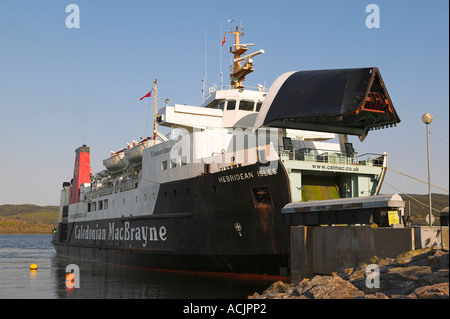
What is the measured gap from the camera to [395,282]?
1253 centimetres

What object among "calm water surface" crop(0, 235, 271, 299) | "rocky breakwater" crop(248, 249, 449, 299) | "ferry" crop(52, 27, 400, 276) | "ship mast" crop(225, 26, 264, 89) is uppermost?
"ship mast" crop(225, 26, 264, 89)

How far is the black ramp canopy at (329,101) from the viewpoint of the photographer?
68.9 feet

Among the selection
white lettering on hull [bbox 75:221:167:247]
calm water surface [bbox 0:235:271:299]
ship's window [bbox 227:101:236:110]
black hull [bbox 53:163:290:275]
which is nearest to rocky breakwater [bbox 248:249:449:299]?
black hull [bbox 53:163:290:275]

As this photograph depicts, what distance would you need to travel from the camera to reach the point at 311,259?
1789 centimetres

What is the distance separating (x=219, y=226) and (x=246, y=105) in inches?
379

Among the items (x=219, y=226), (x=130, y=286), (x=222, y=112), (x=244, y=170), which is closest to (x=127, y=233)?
(x=130, y=286)

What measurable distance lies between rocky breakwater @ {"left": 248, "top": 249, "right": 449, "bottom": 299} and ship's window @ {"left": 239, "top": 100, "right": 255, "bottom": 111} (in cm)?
1769

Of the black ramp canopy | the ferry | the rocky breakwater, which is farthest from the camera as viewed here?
the ferry

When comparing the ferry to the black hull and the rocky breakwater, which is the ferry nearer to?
the black hull

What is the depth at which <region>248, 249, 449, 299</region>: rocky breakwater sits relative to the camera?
11453 mm

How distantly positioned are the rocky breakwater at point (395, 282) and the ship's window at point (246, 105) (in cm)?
1769

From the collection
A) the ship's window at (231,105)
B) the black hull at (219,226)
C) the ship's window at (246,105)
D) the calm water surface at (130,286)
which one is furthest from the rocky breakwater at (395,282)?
the ship's window at (231,105)

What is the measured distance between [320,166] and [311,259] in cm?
608
